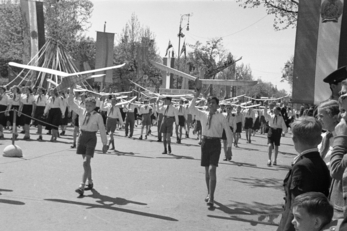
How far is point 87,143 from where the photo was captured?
8984mm

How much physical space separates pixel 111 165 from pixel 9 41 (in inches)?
1611

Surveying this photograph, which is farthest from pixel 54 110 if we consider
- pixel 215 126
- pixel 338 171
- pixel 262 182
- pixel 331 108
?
pixel 338 171

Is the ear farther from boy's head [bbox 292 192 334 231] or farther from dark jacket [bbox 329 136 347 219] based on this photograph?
dark jacket [bbox 329 136 347 219]

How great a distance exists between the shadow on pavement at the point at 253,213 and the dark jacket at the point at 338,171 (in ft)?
12.2

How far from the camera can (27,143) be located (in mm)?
16312

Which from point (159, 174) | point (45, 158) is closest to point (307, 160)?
point (159, 174)

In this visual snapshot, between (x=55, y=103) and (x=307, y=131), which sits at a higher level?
(x=55, y=103)

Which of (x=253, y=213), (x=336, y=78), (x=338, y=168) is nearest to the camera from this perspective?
(x=338, y=168)

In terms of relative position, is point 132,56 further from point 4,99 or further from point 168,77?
point 4,99

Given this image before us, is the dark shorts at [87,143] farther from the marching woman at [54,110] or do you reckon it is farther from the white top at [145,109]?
the white top at [145,109]

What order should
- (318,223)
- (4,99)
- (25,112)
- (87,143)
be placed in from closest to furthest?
(318,223), (87,143), (4,99), (25,112)

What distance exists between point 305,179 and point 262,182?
773 centimetres

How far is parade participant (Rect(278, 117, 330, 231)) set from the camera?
3432 millimetres

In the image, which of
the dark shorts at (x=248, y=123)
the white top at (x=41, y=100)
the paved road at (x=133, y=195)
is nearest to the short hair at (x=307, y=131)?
the paved road at (x=133, y=195)
